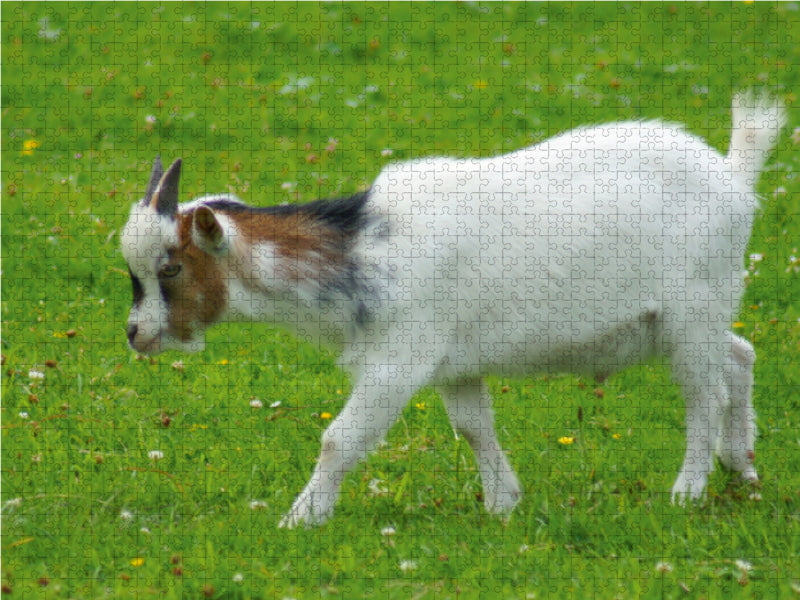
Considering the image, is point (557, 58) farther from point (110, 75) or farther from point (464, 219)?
point (464, 219)

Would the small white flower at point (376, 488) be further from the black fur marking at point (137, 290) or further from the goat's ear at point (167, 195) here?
the goat's ear at point (167, 195)

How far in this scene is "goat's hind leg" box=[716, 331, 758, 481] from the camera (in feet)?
18.0

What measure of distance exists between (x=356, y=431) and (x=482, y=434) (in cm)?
82

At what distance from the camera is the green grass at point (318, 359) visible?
4414mm

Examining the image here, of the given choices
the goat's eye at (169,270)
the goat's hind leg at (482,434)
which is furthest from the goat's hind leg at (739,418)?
the goat's eye at (169,270)

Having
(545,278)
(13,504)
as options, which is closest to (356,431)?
(545,278)

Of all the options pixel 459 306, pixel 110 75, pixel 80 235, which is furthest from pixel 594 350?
pixel 110 75

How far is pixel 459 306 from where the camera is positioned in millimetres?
4758

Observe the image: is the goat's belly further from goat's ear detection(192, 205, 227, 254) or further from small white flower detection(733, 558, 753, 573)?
small white flower detection(733, 558, 753, 573)

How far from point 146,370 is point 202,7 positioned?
5.66m

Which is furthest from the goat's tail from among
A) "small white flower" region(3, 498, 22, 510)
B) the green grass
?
"small white flower" region(3, 498, 22, 510)

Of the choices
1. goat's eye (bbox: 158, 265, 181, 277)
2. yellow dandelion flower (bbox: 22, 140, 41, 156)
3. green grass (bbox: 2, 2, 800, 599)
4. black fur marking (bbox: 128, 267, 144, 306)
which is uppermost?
goat's eye (bbox: 158, 265, 181, 277)

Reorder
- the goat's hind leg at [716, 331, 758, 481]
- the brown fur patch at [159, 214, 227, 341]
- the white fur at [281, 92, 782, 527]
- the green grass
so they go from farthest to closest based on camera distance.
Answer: the goat's hind leg at [716, 331, 758, 481]
the white fur at [281, 92, 782, 527]
the brown fur patch at [159, 214, 227, 341]
the green grass

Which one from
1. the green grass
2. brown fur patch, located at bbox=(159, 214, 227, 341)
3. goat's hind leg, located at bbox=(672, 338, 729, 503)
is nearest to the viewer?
the green grass
